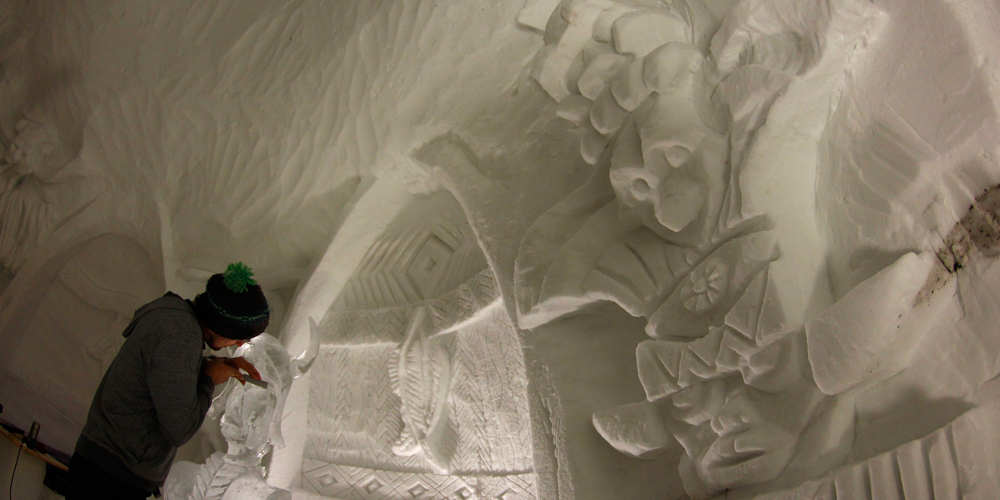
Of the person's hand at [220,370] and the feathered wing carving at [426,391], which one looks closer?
the person's hand at [220,370]

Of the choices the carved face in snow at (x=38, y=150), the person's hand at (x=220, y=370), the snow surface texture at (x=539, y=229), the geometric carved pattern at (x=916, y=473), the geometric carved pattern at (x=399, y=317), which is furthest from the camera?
the carved face in snow at (x=38, y=150)

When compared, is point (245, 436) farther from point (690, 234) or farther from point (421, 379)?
point (690, 234)

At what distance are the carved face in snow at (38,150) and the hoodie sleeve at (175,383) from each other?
1.35 m

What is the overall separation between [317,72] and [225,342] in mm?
771

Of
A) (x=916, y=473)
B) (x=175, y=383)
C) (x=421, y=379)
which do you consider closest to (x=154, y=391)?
(x=175, y=383)

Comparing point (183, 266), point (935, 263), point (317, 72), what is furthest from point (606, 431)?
point (183, 266)

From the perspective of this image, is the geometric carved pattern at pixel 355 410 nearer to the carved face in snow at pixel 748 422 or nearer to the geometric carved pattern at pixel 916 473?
the carved face in snow at pixel 748 422

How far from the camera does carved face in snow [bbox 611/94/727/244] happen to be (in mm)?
1216

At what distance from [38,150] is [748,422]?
91.3 inches

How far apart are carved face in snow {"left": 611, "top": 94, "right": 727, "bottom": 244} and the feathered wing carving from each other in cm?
80

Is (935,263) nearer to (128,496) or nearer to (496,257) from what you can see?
(496,257)

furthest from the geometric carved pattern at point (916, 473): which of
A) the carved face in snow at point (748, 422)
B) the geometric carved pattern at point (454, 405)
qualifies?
the geometric carved pattern at point (454, 405)

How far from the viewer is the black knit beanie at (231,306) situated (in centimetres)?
142

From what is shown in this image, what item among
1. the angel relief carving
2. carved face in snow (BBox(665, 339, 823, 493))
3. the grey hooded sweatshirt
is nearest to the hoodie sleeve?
the grey hooded sweatshirt
